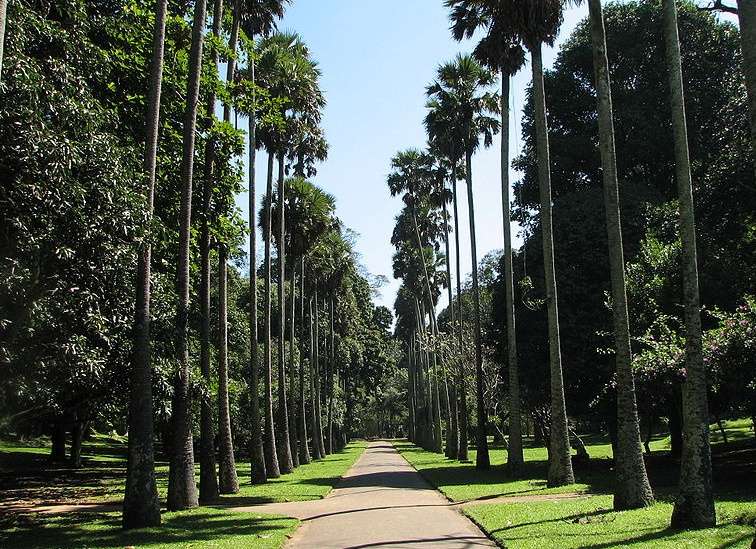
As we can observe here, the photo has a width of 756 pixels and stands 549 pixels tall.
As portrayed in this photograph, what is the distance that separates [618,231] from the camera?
13867mm

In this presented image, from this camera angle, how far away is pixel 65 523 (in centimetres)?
1520

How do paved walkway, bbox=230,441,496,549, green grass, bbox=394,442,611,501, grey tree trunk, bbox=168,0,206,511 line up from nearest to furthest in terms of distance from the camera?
paved walkway, bbox=230,441,496,549 → grey tree trunk, bbox=168,0,206,511 → green grass, bbox=394,442,611,501

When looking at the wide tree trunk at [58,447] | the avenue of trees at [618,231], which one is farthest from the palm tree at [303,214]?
the wide tree trunk at [58,447]

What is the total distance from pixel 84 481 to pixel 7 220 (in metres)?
21.6

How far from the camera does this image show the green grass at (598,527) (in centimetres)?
932

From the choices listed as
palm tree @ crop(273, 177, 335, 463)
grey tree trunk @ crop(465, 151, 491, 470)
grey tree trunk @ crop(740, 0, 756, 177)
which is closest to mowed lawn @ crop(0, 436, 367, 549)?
grey tree trunk @ crop(465, 151, 491, 470)

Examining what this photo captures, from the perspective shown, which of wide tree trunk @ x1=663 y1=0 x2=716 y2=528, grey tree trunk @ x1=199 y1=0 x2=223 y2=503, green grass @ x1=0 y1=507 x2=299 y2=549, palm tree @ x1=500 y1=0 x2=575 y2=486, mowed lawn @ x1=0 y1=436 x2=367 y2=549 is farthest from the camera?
palm tree @ x1=500 y1=0 x2=575 y2=486

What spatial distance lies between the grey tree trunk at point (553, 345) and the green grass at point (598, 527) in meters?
4.35

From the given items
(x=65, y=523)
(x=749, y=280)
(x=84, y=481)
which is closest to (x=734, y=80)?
(x=749, y=280)

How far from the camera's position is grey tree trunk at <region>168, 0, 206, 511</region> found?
15547 millimetres

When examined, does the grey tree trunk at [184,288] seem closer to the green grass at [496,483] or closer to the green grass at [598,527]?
the green grass at [598,527]

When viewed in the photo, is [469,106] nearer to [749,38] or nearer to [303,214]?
[303,214]

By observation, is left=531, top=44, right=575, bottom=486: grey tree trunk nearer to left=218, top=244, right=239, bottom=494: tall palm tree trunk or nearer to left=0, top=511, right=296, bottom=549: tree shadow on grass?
left=0, top=511, right=296, bottom=549: tree shadow on grass

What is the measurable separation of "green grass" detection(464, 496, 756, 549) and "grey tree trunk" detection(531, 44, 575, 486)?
435 cm
